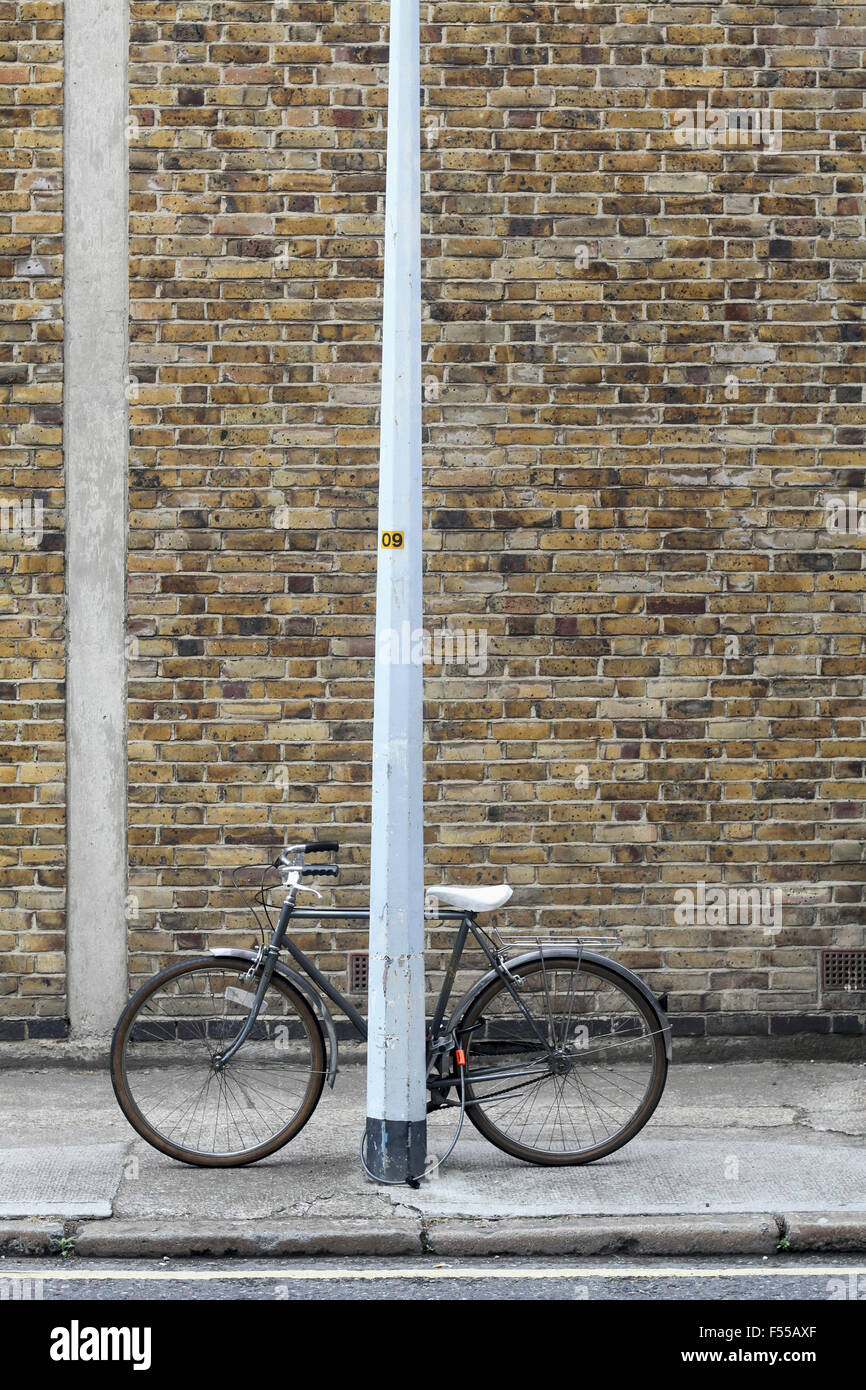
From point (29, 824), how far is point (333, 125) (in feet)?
12.0

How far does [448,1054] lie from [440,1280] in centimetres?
101

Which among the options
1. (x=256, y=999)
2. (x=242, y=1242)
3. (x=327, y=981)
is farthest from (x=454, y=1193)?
(x=256, y=999)

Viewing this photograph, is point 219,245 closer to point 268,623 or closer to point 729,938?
point 268,623

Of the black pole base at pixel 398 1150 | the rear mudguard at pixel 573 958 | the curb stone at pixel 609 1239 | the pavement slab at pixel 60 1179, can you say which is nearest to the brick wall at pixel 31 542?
the pavement slab at pixel 60 1179

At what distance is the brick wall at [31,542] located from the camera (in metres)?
7.08

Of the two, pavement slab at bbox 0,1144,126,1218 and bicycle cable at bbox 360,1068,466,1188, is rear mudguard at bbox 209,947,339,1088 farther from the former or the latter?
pavement slab at bbox 0,1144,126,1218

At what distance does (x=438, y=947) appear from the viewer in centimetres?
712

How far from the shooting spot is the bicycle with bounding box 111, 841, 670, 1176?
562 centimetres

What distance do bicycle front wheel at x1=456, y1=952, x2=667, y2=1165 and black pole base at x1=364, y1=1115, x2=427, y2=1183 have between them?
279mm

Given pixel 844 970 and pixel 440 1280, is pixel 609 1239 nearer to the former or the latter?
pixel 440 1280

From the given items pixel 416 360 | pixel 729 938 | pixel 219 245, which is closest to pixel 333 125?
pixel 219 245

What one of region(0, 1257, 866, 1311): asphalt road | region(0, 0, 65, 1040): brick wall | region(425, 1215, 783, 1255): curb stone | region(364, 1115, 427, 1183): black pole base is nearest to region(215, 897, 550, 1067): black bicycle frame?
region(364, 1115, 427, 1183): black pole base

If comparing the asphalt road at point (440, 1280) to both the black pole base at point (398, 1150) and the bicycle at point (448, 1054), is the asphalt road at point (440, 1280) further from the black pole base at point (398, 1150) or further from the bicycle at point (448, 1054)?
the bicycle at point (448, 1054)

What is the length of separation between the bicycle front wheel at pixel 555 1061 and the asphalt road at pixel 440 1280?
0.80m
